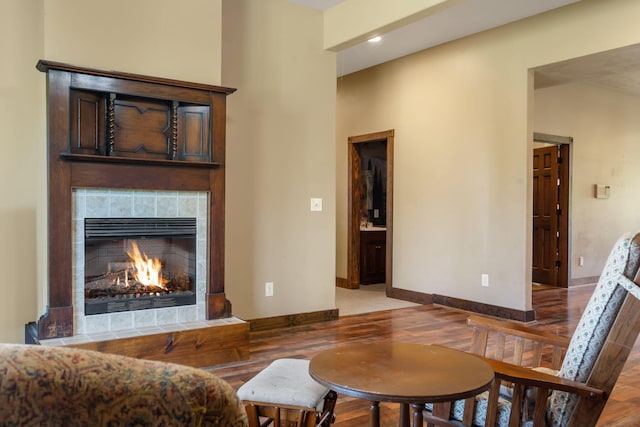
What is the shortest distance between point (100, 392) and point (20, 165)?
326cm

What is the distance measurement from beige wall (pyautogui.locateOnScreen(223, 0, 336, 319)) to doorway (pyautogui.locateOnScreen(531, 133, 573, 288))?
12.5 ft

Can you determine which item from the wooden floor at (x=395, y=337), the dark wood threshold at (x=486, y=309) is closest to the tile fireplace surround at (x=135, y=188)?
the wooden floor at (x=395, y=337)

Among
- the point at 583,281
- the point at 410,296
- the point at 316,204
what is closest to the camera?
the point at 316,204

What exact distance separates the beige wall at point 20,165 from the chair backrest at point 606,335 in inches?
124

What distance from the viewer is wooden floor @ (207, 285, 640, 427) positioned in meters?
2.69

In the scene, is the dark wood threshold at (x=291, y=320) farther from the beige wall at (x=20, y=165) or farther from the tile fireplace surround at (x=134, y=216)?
the beige wall at (x=20, y=165)

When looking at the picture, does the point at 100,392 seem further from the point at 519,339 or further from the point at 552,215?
the point at 552,215

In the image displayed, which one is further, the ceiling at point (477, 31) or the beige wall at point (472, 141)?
the beige wall at point (472, 141)

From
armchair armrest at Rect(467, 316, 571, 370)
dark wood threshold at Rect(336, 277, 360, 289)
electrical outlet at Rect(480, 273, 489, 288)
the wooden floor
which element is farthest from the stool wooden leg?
dark wood threshold at Rect(336, 277, 360, 289)

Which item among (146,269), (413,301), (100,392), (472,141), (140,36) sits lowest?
(413,301)

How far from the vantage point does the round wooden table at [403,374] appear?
1.50 meters

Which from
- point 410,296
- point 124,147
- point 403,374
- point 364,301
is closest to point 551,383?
point 403,374

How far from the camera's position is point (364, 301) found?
5859mm

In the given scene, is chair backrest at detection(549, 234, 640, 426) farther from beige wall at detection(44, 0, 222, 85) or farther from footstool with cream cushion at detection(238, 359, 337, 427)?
beige wall at detection(44, 0, 222, 85)
